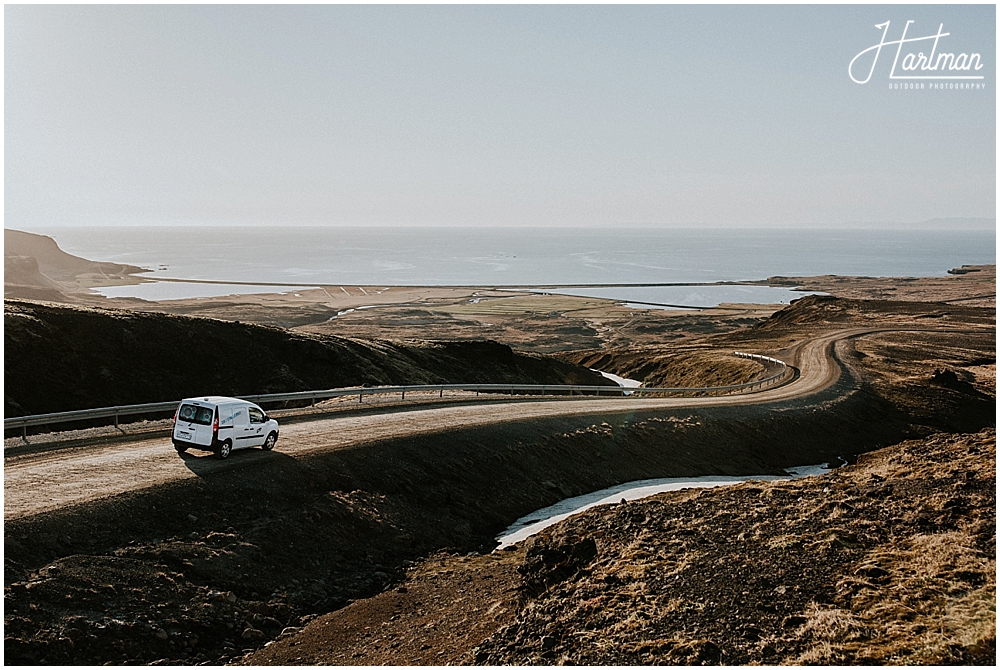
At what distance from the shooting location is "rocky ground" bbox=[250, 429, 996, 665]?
11.2 m

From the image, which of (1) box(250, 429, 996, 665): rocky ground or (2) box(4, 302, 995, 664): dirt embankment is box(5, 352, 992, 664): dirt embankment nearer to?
(2) box(4, 302, 995, 664): dirt embankment

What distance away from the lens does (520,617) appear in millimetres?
13680

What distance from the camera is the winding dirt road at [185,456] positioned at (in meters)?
17.1

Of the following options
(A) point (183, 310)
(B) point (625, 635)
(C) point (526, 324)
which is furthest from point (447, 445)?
(A) point (183, 310)

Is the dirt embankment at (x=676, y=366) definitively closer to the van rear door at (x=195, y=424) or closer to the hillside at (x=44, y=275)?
the van rear door at (x=195, y=424)

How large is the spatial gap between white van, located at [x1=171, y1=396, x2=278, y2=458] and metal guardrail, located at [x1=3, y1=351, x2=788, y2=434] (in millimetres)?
5479

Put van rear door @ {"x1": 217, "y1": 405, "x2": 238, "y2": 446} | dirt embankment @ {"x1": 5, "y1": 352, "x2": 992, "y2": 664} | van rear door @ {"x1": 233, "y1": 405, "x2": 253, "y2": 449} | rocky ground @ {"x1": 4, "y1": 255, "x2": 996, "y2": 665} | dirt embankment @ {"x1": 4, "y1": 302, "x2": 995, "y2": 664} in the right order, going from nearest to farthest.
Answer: rocky ground @ {"x1": 4, "y1": 255, "x2": 996, "y2": 665}, dirt embankment @ {"x1": 4, "y1": 302, "x2": 995, "y2": 664}, dirt embankment @ {"x1": 5, "y1": 352, "x2": 992, "y2": 664}, van rear door @ {"x1": 217, "y1": 405, "x2": 238, "y2": 446}, van rear door @ {"x1": 233, "y1": 405, "x2": 253, "y2": 449}

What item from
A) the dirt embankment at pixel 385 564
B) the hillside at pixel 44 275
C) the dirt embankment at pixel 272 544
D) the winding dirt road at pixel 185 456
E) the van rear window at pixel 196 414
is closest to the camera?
the dirt embankment at pixel 385 564

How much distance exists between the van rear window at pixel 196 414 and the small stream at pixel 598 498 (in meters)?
8.95

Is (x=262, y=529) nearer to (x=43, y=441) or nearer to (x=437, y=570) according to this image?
(x=437, y=570)

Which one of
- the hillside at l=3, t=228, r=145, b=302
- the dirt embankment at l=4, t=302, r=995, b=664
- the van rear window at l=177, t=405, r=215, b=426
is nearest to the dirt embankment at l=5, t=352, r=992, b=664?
the dirt embankment at l=4, t=302, r=995, b=664

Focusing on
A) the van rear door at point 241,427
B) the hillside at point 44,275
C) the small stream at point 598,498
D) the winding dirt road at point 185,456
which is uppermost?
the hillside at point 44,275

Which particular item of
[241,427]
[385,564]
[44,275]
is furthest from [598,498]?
[44,275]

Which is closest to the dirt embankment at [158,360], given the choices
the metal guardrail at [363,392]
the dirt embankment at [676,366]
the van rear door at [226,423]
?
the metal guardrail at [363,392]
